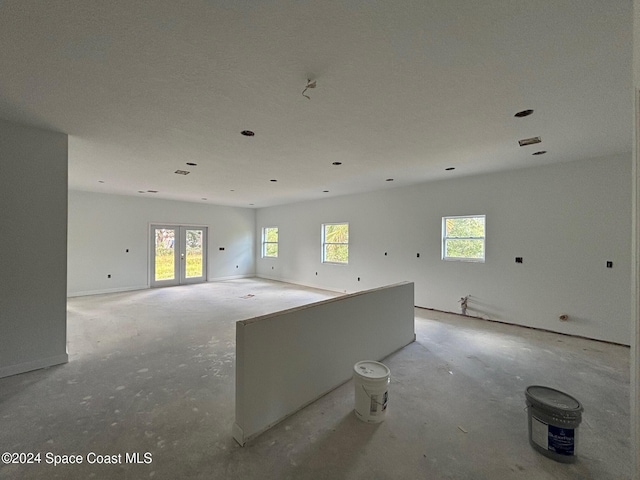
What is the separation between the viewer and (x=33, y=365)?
2873 mm

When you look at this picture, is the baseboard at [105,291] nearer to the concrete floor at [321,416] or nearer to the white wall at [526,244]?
the concrete floor at [321,416]

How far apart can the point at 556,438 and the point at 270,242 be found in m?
8.80

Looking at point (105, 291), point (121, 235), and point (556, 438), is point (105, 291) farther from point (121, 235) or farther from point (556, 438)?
point (556, 438)

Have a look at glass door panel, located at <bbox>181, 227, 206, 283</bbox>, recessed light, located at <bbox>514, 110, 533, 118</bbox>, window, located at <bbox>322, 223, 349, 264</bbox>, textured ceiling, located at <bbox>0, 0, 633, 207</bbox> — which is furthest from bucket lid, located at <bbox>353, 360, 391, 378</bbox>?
glass door panel, located at <bbox>181, 227, 206, 283</bbox>

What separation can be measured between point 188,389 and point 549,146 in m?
5.03

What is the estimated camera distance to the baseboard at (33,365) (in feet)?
8.98

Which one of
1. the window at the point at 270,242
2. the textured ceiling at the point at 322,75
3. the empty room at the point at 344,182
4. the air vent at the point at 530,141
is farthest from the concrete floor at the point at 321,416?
the window at the point at 270,242

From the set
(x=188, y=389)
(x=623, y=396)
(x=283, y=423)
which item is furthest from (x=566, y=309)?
(x=188, y=389)

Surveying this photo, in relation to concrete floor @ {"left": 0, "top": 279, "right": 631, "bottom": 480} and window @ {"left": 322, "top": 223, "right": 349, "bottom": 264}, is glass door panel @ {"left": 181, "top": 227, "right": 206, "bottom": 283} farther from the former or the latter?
concrete floor @ {"left": 0, "top": 279, "right": 631, "bottom": 480}

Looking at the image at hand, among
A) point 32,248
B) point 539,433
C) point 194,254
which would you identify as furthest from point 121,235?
point 539,433

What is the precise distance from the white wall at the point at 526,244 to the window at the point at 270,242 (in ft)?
12.2

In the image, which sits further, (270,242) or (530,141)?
(270,242)

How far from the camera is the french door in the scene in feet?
26.1

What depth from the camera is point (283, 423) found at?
2096 mm
